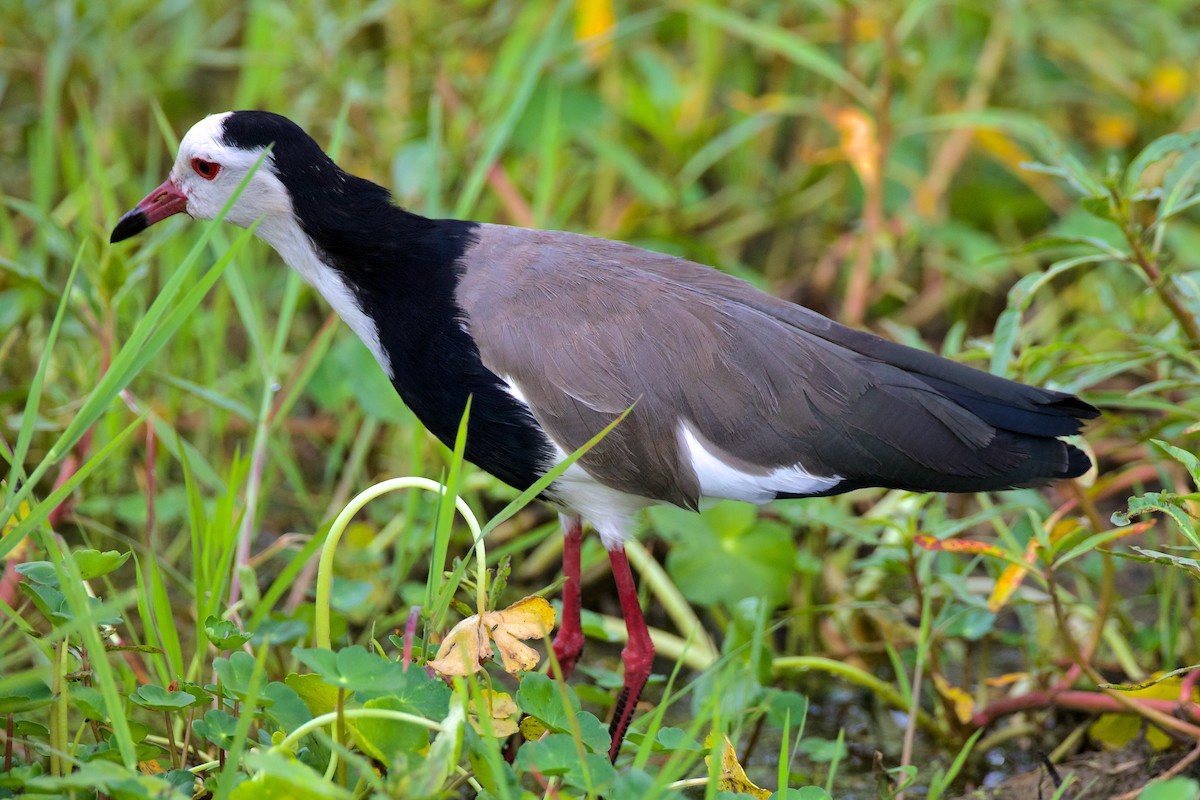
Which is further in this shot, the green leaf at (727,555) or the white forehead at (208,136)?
the green leaf at (727,555)

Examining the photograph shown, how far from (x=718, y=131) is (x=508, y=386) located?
2287 mm

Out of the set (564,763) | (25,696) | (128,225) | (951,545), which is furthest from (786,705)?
(128,225)

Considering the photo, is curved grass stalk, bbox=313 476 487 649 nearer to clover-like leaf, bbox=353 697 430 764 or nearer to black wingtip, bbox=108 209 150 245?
clover-like leaf, bbox=353 697 430 764

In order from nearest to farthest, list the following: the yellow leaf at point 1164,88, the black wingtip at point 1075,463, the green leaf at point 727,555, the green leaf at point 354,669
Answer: the green leaf at point 354,669, the black wingtip at point 1075,463, the green leaf at point 727,555, the yellow leaf at point 1164,88

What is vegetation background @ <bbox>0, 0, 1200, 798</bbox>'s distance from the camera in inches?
78.7

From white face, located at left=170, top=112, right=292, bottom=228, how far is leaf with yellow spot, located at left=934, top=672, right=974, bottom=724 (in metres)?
1.59

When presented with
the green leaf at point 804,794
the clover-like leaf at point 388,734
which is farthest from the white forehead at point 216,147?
the green leaf at point 804,794

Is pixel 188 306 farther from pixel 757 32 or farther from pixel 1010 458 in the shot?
pixel 757 32

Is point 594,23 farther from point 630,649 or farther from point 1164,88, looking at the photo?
point 630,649

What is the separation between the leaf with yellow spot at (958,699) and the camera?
2562 millimetres

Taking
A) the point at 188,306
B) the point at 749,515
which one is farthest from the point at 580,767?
the point at 749,515

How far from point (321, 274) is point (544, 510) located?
3.68ft

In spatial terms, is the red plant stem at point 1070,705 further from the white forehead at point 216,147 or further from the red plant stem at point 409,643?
the white forehead at point 216,147

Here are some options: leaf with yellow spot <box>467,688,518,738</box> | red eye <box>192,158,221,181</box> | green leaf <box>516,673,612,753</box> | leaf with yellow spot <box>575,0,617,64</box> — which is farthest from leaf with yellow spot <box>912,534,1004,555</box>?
leaf with yellow spot <box>575,0,617,64</box>
